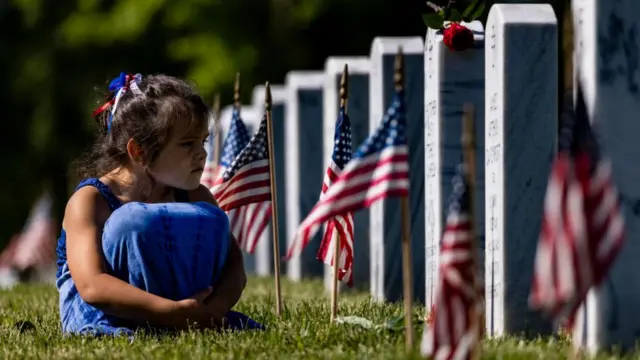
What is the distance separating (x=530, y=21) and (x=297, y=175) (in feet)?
20.5

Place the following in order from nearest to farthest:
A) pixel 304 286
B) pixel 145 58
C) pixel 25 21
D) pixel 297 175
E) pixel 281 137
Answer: pixel 304 286, pixel 297 175, pixel 281 137, pixel 145 58, pixel 25 21

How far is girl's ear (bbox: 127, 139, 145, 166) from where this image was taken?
7633 millimetres

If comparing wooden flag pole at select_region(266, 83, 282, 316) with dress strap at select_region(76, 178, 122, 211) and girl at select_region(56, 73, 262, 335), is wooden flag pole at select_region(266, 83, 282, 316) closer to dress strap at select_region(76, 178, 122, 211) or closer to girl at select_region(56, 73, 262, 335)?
girl at select_region(56, 73, 262, 335)

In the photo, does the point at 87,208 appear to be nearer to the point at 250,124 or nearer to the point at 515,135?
the point at 515,135

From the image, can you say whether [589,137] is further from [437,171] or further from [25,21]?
[25,21]

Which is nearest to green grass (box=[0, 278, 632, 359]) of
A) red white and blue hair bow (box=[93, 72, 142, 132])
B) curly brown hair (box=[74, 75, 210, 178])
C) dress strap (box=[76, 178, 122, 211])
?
dress strap (box=[76, 178, 122, 211])

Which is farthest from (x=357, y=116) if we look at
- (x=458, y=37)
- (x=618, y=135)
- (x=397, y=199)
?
(x=618, y=135)

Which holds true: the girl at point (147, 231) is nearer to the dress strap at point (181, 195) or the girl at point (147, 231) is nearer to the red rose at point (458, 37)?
the dress strap at point (181, 195)

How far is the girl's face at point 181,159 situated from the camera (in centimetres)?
760

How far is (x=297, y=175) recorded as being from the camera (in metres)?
13.5

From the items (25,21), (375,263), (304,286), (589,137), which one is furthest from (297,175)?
(25,21)

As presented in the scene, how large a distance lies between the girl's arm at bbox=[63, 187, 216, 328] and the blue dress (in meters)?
0.08

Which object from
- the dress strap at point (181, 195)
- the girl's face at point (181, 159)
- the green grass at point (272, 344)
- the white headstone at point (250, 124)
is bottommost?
the white headstone at point (250, 124)

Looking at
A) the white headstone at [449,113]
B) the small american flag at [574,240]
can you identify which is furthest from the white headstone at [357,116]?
the small american flag at [574,240]
